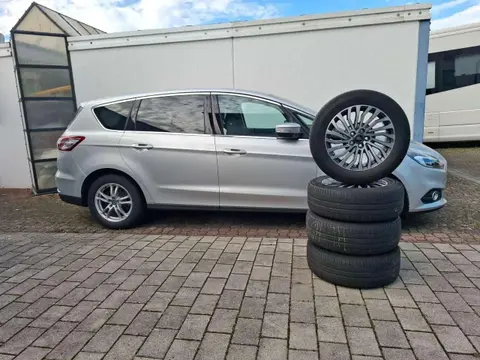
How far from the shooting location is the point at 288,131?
3795mm

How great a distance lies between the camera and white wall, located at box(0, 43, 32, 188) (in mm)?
6629

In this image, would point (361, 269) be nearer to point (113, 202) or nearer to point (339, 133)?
point (339, 133)

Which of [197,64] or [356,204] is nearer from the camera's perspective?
[356,204]

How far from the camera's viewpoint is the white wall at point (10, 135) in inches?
261

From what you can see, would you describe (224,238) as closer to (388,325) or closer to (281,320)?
(281,320)

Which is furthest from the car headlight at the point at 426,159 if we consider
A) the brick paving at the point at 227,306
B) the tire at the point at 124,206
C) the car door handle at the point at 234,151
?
the tire at the point at 124,206

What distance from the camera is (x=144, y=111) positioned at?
4355mm

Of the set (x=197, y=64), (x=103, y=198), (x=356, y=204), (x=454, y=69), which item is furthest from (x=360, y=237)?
(x=454, y=69)

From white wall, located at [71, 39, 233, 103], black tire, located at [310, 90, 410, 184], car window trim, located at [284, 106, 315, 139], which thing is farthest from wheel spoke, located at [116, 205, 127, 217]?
white wall, located at [71, 39, 233, 103]

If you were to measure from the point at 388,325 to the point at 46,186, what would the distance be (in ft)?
21.4

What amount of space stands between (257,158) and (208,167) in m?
0.61

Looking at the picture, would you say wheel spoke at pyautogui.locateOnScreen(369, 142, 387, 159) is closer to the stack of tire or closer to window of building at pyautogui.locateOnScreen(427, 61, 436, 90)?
the stack of tire

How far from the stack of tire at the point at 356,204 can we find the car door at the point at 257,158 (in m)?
1.01

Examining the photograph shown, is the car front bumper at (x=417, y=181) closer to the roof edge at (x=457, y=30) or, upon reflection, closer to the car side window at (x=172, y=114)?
the car side window at (x=172, y=114)
